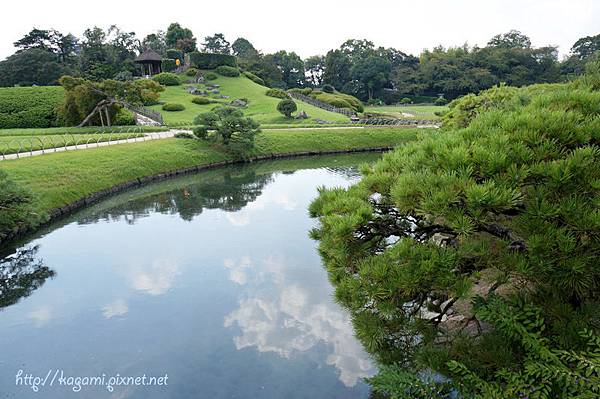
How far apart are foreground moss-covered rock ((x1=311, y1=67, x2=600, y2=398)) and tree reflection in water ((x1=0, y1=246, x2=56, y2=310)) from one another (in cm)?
873

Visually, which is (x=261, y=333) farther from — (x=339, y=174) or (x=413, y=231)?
(x=339, y=174)

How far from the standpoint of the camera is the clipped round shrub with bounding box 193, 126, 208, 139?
92.4ft

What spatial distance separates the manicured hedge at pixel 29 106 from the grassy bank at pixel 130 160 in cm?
1802

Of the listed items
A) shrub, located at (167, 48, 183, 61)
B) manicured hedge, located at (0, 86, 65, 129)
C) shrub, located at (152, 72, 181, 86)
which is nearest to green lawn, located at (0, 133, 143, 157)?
manicured hedge, located at (0, 86, 65, 129)

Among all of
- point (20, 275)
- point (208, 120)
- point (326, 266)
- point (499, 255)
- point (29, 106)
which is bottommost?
point (20, 275)

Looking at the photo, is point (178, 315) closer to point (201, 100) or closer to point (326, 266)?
point (326, 266)

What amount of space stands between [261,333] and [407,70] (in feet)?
227

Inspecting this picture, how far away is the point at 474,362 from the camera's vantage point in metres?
4.05

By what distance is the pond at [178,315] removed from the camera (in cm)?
671

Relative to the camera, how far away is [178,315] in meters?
8.70

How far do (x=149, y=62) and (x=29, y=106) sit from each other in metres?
23.5

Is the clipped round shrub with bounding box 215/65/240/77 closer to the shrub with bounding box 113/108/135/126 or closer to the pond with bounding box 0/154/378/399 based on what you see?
the shrub with bounding box 113/108/135/126

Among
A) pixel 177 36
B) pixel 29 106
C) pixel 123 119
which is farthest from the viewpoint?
pixel 177 36

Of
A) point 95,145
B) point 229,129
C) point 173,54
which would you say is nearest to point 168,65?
point 173,54
